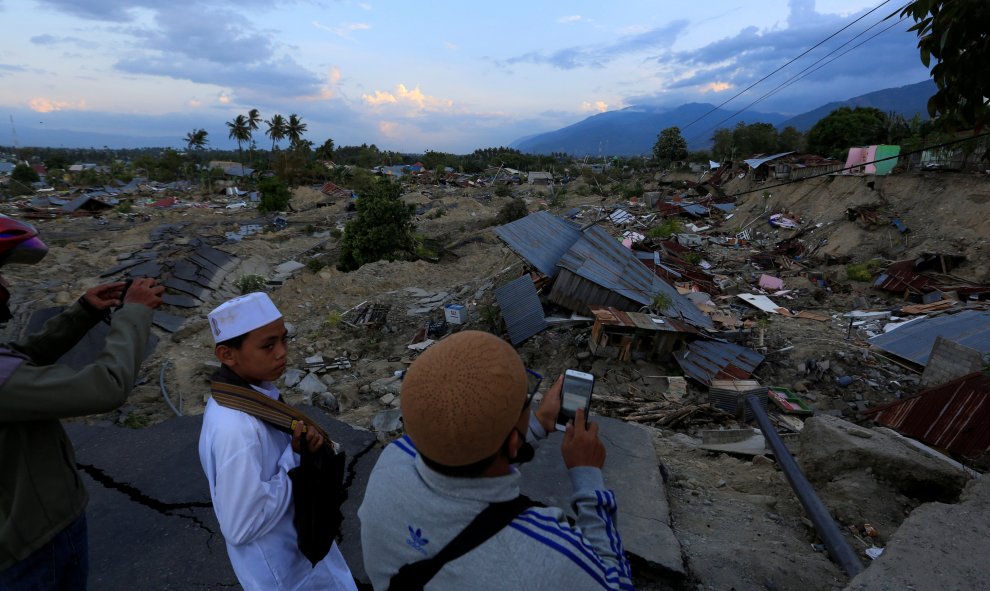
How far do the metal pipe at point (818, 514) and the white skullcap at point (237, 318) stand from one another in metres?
3.31

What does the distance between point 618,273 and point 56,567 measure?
27.6 feet

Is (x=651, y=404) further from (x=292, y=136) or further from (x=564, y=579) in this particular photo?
(x=292, y=136)

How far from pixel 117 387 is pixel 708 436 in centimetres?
574

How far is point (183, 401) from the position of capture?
674 centimetres

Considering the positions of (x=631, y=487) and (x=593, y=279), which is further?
(x=593, y=279)

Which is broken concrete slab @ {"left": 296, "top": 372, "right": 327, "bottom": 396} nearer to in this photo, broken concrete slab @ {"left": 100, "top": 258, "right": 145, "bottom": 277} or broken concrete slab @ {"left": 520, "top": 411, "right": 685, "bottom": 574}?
broken concrete slab @ {"left": 520, "top": 411, "right": 685, "bottom": 574}

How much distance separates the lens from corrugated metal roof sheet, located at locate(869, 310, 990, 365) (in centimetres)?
732

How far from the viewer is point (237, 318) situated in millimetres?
1685

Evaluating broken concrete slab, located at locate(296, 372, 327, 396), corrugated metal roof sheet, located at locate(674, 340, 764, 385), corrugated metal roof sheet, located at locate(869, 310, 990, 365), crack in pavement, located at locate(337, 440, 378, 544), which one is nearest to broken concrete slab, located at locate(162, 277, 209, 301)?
broken concrete slab, located at locate(296, 372, 327, 396)

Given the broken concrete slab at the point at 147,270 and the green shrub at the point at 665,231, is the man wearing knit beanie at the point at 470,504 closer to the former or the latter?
the broken concrete slab at the point at 147,270

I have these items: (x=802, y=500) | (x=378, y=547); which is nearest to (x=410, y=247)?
(x=802, y=500)

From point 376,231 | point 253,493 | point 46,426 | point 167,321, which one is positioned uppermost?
point 46,426

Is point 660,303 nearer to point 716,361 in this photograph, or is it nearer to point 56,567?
point 716,361

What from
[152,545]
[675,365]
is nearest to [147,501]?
[152,545]
